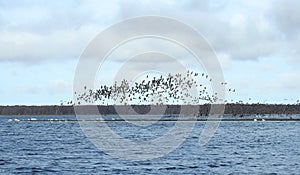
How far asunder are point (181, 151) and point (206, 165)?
16.8 metres

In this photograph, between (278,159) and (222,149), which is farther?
(222,149)

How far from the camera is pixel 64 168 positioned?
181 ft

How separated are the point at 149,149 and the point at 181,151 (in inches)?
161

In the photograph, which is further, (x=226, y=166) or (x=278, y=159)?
(x=278, y=159)

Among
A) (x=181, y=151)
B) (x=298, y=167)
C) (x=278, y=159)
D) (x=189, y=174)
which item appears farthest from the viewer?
(x=181, y=151)

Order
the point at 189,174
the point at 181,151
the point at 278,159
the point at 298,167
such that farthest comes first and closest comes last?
1. the point at 181,151
2. the point at 278,159
3. the point at 298,167
4. the point at 189,174

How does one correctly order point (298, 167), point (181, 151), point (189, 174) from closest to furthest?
point (189, 174)
point (298, 167)
point (181, 151)

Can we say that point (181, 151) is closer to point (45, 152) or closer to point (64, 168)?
point (45, 152)

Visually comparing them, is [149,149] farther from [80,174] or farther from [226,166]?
[80,174]

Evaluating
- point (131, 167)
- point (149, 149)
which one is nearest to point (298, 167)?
point (131, 167)

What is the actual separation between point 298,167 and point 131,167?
564 inches

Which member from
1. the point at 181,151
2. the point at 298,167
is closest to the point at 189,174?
the point at 298,167

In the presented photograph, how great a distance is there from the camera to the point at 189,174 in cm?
5078

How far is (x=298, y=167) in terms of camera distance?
5459 centimetres
